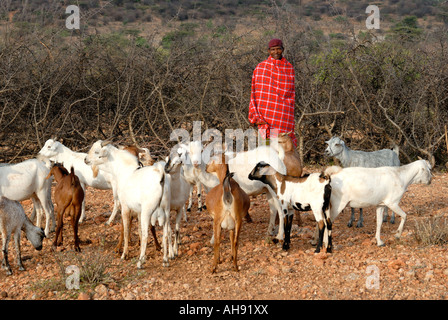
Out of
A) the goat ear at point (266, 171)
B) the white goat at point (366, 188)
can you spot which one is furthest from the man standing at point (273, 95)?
the white goat at point (366, 188)

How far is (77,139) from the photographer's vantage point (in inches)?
462

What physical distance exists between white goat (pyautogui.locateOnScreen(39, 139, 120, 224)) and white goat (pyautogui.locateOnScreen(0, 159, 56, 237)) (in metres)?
0.61

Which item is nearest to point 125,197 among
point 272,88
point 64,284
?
point 64,284

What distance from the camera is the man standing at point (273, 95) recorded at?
25.9 feet

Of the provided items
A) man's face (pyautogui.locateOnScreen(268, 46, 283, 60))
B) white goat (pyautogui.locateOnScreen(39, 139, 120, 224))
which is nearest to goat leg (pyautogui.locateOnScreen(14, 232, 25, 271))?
white goat (pyautogui.locateOnScreen(39, 139, 120, 224))

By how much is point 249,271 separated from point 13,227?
277 centimetres

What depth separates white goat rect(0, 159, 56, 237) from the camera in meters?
7.40

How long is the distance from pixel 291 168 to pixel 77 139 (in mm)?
5972

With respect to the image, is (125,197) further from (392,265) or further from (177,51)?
(177,51)

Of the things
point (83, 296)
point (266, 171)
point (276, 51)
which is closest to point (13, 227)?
point (83, 296)

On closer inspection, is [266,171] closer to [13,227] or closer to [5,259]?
[13,227]

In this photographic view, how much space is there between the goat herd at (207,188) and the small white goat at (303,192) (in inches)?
0.5

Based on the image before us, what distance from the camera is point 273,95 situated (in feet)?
26.1

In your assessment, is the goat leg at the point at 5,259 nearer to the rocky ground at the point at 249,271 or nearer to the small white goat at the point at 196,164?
the rocky ground at the point at 249,271
